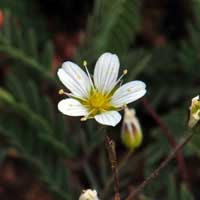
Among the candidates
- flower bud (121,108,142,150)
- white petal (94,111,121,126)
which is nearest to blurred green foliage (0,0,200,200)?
flower bud (121,108,142,150)

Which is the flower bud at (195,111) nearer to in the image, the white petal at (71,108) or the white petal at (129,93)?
the white petal at (129,93)

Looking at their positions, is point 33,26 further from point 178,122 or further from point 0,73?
point 178,122

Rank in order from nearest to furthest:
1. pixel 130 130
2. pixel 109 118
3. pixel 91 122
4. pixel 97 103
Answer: pixel 109 118, pixel 97 103, pixel 130 130, pixel 91 122

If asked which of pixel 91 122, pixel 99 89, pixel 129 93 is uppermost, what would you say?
pixel 91 122

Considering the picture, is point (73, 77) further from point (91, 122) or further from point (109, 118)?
point (91, 122)

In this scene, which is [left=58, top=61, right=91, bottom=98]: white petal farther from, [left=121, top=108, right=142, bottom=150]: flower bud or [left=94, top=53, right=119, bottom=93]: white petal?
[left=121, top=108, right=142, bottom=150]: flower bud

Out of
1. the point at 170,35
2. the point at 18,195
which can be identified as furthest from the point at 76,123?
the point at 170,35

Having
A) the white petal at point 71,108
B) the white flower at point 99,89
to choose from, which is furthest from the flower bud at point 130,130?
the white petal at point 71,108

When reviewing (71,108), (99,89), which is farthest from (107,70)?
(71,108)
